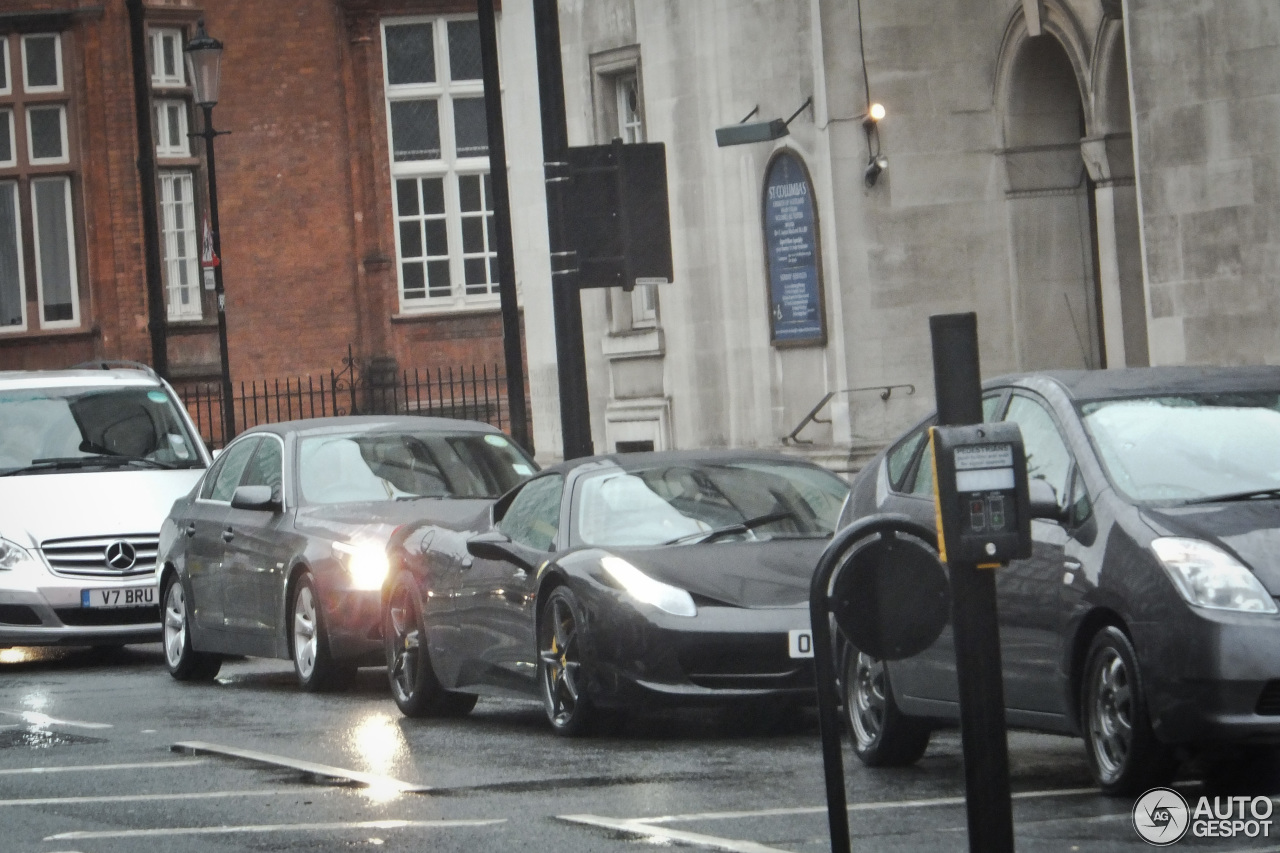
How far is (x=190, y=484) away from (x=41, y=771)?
7.59m

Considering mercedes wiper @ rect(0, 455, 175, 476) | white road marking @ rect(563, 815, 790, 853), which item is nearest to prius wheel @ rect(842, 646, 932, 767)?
white road marking @ rect(563, 815, 790, 853)

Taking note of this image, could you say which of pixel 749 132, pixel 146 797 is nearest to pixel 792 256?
pixel 749 132

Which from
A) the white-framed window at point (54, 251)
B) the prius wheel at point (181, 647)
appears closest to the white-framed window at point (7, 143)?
the white-framed window at point (54, 251)

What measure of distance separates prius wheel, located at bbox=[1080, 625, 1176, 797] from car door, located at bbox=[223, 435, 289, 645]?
7.20 m

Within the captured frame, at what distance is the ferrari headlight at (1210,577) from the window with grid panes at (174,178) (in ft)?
98.1

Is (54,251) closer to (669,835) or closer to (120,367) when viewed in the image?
(120,367)

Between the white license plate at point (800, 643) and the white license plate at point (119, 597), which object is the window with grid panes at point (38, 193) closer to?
the white license plate at point (119, 597)

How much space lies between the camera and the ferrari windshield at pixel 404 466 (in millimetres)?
15039

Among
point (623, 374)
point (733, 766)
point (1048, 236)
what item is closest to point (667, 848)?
point (733, 766)

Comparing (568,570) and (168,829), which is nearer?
(168,829)

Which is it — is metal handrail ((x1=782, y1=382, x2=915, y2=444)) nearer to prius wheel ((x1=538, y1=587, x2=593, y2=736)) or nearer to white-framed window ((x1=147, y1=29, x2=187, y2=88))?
prius wheel ((x1=538, y1=587, x2=593, y2=736))

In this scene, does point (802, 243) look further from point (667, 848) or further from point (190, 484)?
point (667, 848)

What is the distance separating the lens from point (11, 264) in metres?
36.8

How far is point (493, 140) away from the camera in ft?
66.2
